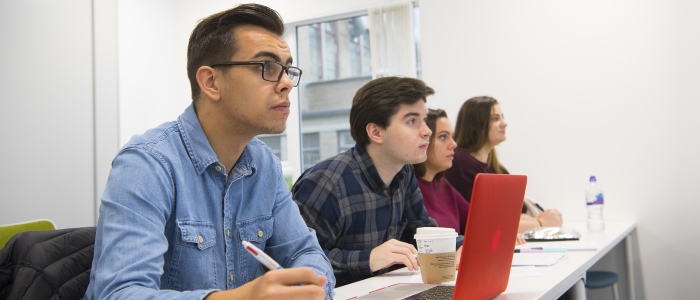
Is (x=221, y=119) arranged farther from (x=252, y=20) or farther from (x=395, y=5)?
(x=395, y=5)

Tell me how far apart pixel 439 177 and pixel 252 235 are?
1.45 metres

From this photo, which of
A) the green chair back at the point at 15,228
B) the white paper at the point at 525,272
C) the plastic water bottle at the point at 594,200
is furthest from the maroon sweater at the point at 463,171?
the green chair back at the point at 15,228

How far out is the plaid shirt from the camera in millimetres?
1797

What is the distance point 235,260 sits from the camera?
4.34ft

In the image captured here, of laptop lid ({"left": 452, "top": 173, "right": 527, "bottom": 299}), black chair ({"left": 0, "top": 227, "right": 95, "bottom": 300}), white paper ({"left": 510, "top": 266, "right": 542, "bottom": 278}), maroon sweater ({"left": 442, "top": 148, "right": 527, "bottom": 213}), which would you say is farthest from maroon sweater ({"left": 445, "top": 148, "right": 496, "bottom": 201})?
black chair ({"left": 0, "top": 227, "right": 95, "bottom": 300})

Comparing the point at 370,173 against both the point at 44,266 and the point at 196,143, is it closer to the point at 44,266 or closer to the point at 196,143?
the point at 196,143

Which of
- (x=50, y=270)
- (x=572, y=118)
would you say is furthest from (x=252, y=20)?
(x=572, y=118)

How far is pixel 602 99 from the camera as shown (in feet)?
12.1

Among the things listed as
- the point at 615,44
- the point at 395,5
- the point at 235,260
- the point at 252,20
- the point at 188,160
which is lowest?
the point at 235,260

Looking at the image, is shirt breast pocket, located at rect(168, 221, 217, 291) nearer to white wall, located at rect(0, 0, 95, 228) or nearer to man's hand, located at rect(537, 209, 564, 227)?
man's hand, located at rect(537, 209, 564, 227)

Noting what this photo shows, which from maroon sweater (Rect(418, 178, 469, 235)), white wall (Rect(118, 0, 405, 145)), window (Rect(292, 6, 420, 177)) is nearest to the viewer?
maroon sweater (Rect(418, 178, 469, 235))

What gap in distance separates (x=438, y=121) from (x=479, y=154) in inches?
34.6

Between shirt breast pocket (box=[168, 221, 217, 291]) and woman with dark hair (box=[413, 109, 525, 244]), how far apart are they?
1403 mm

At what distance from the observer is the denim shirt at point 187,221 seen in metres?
1.01
